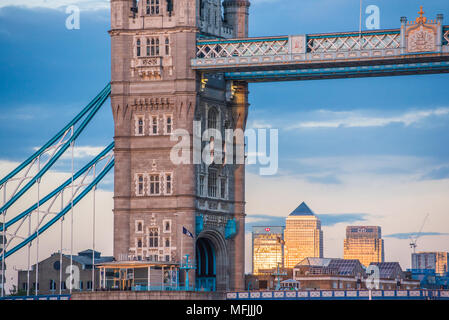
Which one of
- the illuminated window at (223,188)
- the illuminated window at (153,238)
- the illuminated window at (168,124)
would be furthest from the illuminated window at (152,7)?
the illuminated window at (153,238)

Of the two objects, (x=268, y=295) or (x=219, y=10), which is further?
(x=219, y=10)

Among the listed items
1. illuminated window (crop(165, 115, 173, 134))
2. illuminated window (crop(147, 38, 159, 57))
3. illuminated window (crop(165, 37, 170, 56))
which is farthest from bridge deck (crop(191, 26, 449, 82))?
illuminated window (crop(165, 115, 173, 134))

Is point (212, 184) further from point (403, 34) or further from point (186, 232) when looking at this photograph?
point (403, 34)

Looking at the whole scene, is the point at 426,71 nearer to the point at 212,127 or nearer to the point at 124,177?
the point at 212,127

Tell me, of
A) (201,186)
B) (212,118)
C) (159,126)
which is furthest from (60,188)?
(212,118)
